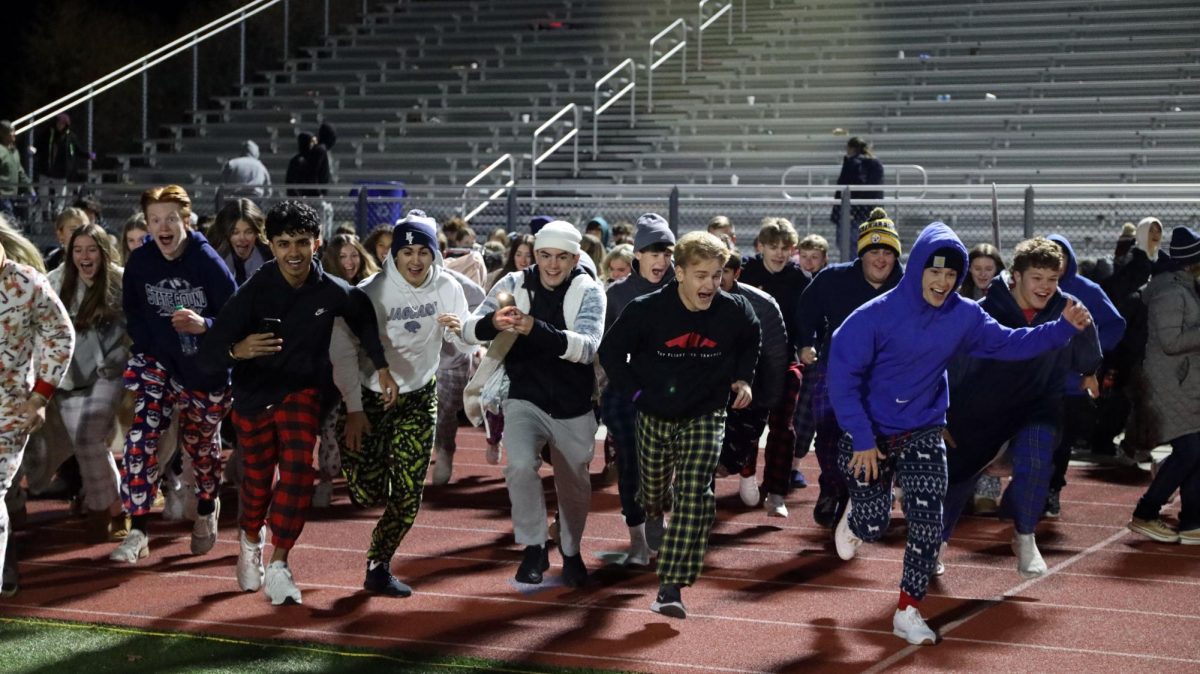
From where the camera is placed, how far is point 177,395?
872 centimetres

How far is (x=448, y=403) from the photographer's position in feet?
39.0

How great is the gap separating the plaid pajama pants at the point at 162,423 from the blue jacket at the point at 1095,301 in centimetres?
452

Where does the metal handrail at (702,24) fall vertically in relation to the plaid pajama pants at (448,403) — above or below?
above

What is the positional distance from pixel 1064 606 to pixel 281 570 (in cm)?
373

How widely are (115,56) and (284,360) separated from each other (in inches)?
996

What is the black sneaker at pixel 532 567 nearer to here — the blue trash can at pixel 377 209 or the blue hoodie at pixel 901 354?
the blue hoodie at pixel 901 354

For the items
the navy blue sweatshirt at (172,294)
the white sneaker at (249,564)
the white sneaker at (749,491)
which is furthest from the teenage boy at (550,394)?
the white sneaker at (749,491)

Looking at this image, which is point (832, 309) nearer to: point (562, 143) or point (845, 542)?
point (845, 542)

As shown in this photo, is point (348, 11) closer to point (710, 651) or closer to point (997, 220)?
point (997, 220)

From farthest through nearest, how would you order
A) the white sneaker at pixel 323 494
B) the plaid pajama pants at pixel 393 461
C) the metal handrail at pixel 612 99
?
the metal handrail at pixel 612 99 < the white sneaker at pixel 323 494 < the plaid pajama pants at pixel 393 461

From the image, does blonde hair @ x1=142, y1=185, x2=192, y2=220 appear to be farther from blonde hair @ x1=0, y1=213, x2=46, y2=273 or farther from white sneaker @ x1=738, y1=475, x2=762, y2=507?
white sneaker @ x1=738, y1=475, x2=762, y2=507

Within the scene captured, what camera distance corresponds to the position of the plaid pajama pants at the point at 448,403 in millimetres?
11867

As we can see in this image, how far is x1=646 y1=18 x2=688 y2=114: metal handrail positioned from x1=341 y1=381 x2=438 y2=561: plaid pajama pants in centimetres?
1792

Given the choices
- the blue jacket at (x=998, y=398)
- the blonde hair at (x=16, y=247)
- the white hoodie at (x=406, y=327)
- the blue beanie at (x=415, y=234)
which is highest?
the blue beanie at (x=415, y=234)
